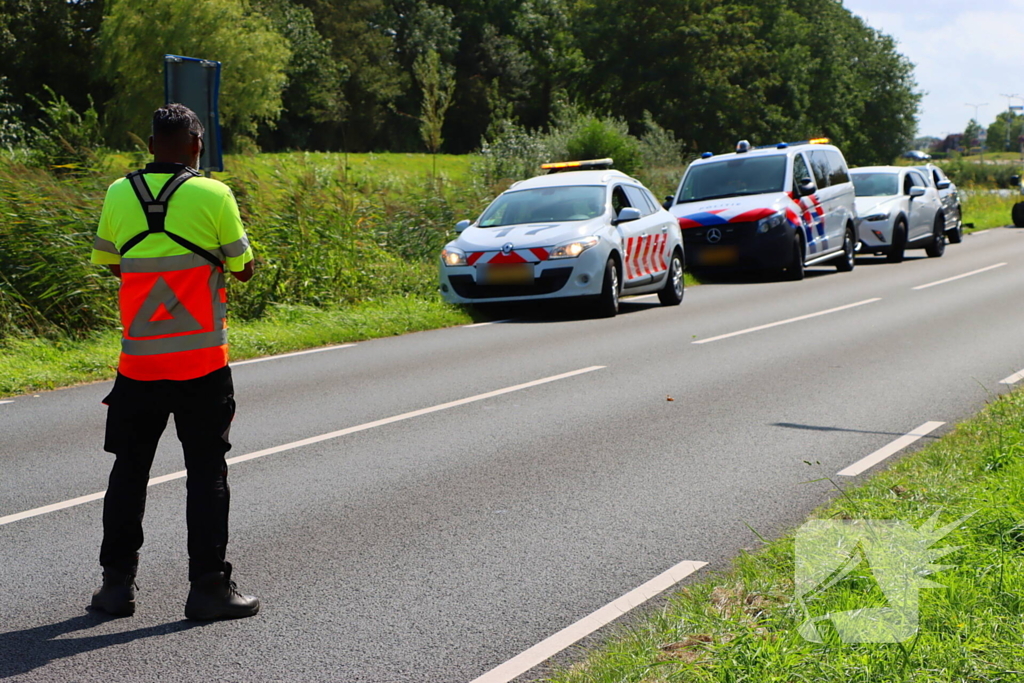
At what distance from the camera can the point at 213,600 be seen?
14.1ft

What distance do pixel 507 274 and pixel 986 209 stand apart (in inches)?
1374

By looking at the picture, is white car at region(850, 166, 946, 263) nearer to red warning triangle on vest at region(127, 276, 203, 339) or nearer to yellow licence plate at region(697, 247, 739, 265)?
yellow licence plate at region(697, 247, 739, 265)

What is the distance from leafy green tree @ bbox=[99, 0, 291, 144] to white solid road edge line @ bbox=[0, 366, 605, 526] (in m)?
45.6

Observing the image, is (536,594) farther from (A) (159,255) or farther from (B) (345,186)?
(B) (345,186)

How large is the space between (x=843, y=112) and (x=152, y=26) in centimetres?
4414

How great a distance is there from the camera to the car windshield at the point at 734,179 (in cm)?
2059

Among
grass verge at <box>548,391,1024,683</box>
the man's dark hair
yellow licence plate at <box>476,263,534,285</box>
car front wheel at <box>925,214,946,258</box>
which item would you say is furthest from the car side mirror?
car front wheel at <box>925,214,946,258</box>

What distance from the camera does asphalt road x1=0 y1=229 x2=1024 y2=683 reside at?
4.15 meters

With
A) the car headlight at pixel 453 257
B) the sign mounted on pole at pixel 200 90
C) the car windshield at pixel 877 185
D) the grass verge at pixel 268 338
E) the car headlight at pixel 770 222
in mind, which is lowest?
the grass verge at pixel 268 338

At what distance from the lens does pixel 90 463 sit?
709cm

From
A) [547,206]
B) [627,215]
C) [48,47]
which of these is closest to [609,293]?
[627,215]

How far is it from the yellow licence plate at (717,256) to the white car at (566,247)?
3322 mm

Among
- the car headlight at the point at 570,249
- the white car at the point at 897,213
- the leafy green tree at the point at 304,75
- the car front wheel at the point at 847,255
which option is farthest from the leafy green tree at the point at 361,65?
the car headlight at the point at 570,249

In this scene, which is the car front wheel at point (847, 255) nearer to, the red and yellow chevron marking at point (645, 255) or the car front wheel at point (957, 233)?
the red and yellow chevron marking at point (645, 255)
